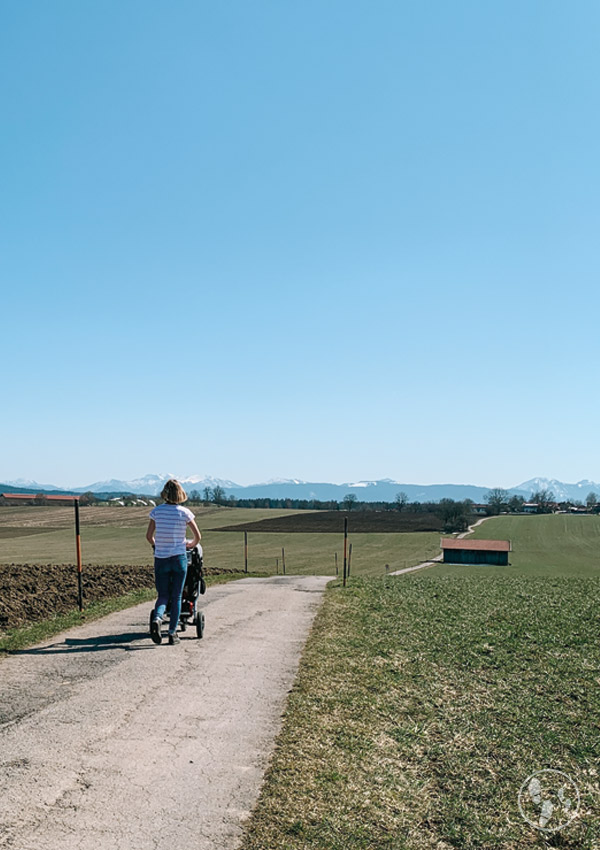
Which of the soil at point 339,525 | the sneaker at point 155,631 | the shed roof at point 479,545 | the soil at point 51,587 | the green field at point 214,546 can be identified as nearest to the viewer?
the sneaker at point 155,631

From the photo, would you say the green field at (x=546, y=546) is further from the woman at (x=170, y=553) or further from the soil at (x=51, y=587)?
the woman at (x=170, y=553)

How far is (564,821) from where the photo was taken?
199 inches

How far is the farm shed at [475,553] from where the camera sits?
72562 millimetres

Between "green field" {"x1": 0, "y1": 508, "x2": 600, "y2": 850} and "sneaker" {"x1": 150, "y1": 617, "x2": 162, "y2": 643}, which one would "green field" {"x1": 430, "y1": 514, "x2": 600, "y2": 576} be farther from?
"sneaker" {"x1": 150, "y1": 617, "x2": 162, "y2": 643}

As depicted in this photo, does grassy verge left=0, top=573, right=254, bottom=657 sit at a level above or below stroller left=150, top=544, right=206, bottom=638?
below

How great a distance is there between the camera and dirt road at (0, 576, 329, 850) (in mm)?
4434

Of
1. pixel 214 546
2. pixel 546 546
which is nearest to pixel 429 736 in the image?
pixel 214 546

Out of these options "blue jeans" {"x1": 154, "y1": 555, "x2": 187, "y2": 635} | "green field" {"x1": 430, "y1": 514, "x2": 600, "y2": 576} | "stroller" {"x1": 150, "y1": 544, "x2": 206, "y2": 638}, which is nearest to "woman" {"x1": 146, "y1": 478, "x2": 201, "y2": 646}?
"blue jeans" {"x1": 154, "y1": 555, "x2": 187, "y2": 635}

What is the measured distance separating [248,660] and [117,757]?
3.93 meters

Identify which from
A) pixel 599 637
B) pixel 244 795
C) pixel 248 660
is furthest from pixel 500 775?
pixel 599 637

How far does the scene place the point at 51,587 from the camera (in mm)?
17000

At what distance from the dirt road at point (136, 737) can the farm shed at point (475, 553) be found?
65462mm

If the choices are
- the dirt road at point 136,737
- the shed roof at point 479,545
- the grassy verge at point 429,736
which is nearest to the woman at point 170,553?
the dirt road at point 136,737

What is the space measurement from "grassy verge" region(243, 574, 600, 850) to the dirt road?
34 cm
